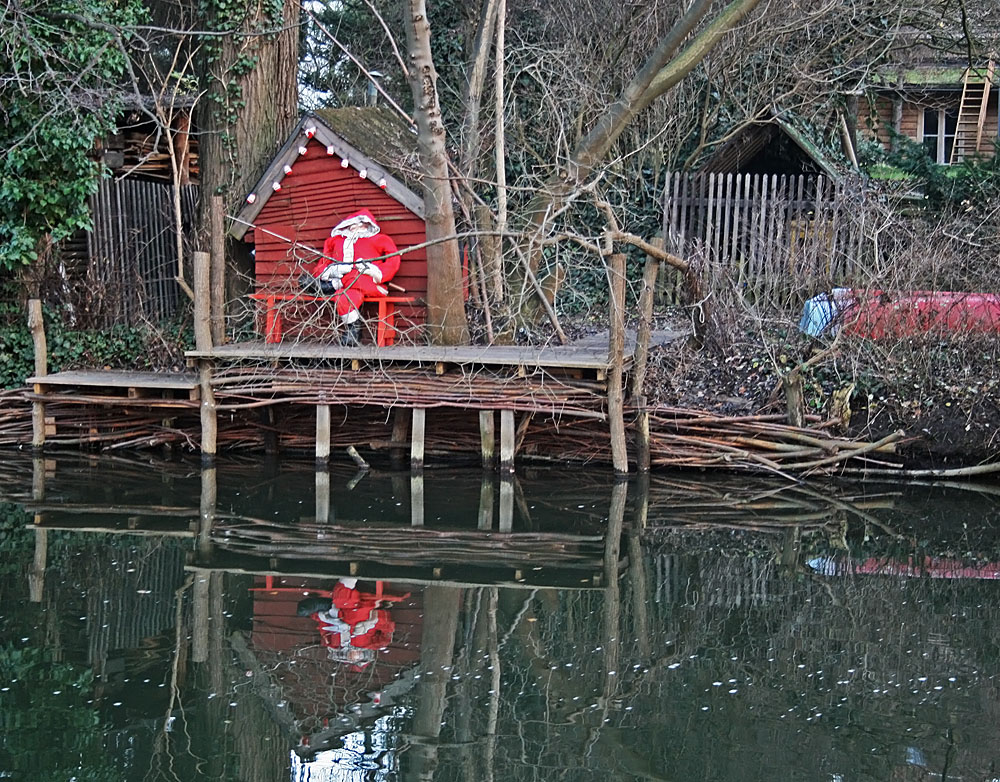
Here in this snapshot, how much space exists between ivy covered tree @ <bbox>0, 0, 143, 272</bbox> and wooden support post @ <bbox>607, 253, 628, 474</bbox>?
608 cm

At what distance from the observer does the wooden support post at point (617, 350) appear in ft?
35.9

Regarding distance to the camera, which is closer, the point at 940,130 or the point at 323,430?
the point at 323,430

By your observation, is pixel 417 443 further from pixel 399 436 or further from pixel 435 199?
pixel 435 199

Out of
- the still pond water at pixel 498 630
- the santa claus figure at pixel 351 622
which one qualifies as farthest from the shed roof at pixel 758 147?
the santa claus figure at pixel 351 622

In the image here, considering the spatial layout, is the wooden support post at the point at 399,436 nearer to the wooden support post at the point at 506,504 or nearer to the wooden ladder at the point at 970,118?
the wooden support post at the point at 506,504

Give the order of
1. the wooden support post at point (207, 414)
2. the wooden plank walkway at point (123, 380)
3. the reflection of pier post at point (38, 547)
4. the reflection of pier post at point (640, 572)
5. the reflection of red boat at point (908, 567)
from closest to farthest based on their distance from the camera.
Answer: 1. the reflection of pier post at point (640, 572)
2. the reflection of pier post at point (38, 547)
3. the reflection of red boat at point (908, 567)
4. the wooden support post at point (207, 414)
5. the wooden plank walkway at point (123, 380)

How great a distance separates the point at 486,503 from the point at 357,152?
424 centimetres

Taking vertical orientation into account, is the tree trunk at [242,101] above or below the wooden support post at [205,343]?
above

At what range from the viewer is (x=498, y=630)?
24.1 ft

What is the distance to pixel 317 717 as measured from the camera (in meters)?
5.98

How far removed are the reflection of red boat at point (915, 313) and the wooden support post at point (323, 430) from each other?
17.0 feet

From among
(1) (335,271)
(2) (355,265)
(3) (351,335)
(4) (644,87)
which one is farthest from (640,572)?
(4) (644,87)

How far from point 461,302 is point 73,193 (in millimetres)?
4997

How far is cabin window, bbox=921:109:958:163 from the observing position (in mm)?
26406
